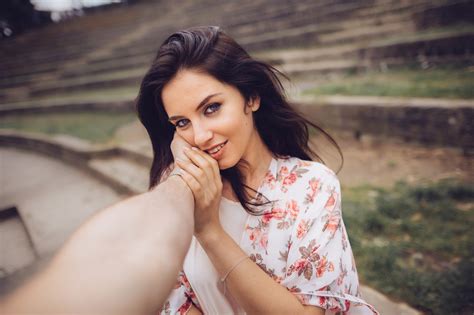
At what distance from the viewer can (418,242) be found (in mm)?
2301

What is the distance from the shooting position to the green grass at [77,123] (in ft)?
20.2

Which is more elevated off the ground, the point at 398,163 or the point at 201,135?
the point at 201,135

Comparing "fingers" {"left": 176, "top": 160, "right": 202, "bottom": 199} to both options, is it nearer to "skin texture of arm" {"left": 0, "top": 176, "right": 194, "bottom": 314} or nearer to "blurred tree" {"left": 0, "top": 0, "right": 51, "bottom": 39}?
"skin texture of arm" {"left": 0, "top": 176, "right": 194, "bottom": 314}

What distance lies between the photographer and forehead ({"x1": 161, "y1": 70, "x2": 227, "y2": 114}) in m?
1.35

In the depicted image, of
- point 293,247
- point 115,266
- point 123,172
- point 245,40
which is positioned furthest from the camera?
point 245,40

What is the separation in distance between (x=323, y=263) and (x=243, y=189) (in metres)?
0.50

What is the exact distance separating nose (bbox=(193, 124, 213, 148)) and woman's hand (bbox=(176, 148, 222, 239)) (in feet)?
0.28

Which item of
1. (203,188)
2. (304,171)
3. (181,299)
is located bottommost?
→ (181,299)

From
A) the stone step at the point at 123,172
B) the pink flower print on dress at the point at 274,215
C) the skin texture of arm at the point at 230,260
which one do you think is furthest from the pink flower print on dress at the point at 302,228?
the stone step at the point at 123,172

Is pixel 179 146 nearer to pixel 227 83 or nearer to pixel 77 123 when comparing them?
pixel 227 83

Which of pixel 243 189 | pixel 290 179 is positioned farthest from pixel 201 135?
pixel 290 179

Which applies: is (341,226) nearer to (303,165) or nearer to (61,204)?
(303,165)

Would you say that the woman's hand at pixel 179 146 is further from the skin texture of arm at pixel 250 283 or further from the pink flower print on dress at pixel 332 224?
the pink flower print on dress at pixel 332 224

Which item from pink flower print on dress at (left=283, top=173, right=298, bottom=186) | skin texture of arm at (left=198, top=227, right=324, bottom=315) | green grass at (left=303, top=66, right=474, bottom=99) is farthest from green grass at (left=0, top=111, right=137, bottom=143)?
skin texture of arm at (left=198, top=227, right=324, bottom=315)
